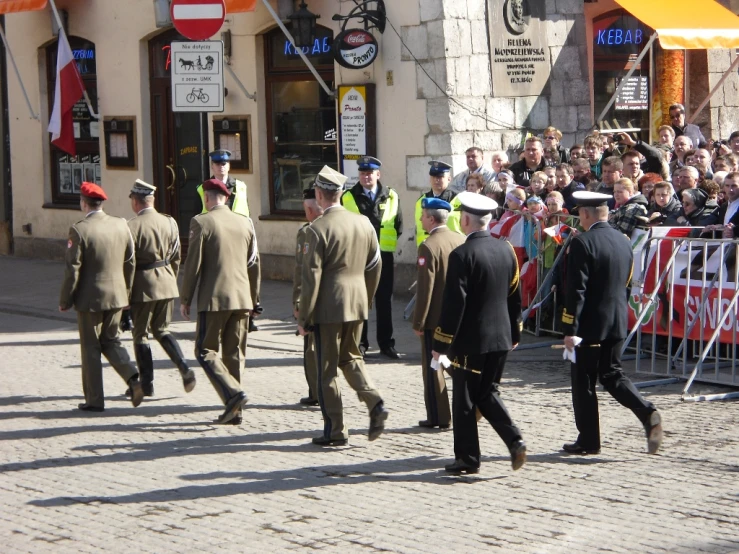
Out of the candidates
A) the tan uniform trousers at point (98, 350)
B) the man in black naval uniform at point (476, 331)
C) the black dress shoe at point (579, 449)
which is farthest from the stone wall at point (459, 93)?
the man in black naval uniform at point (476, 331)

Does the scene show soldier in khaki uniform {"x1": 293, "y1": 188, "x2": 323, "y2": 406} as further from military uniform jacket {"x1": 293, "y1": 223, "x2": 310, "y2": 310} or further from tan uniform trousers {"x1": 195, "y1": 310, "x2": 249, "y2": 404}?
tan uniform trousers {"x1": 195, "y1": 310, "x2": 249, "y2": 404}

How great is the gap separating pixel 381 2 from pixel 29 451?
8228mm

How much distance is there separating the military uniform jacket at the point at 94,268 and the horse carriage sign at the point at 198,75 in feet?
8.65

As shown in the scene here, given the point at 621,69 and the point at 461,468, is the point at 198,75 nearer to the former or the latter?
the point at 461,468

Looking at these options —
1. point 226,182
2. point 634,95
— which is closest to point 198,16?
point 226,182

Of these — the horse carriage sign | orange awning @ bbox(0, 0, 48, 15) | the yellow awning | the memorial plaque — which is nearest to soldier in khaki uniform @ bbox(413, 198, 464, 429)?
the horse carriage sign

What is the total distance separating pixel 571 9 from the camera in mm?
16078

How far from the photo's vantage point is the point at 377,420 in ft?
27.7

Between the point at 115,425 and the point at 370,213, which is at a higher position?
the point at 370,213

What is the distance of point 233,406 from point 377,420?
4.02 ft

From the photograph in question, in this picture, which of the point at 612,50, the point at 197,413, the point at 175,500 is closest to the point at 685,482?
the point at 175,500

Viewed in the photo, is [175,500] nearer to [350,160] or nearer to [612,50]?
[350,160]

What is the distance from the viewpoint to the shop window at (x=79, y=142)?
19672 millimetres

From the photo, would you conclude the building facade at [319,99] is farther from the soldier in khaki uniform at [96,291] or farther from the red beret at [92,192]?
the soldier in khaki uniform at [96,291]
